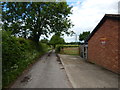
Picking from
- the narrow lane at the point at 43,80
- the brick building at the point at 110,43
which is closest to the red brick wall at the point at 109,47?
the brick building at the point at 110,43

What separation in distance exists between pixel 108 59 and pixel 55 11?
11.5 metres

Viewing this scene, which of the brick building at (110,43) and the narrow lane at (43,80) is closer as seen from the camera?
the narrow lane at (43,80)

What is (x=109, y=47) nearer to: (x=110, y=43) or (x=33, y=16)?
(x=110, y=43)

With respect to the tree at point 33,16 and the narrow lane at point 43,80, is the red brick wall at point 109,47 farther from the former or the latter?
the tree at point 33,16

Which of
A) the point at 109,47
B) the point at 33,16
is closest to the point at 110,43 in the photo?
the point at 109,47

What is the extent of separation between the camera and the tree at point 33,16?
1396 cm

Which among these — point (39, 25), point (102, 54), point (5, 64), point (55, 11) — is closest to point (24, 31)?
point (39, 25)

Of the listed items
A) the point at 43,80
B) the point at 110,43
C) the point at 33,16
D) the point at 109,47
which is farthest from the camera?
the point at 33,16

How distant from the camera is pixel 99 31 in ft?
30.8

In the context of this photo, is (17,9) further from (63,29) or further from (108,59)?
(108,59)

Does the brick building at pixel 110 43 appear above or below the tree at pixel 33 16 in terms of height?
below

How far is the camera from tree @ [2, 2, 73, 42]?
13964 mm

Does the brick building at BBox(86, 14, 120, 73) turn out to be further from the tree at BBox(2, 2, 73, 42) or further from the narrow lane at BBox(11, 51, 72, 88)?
the tree at BBox(2, 2, 73, 42)

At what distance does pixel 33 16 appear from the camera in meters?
13.7
